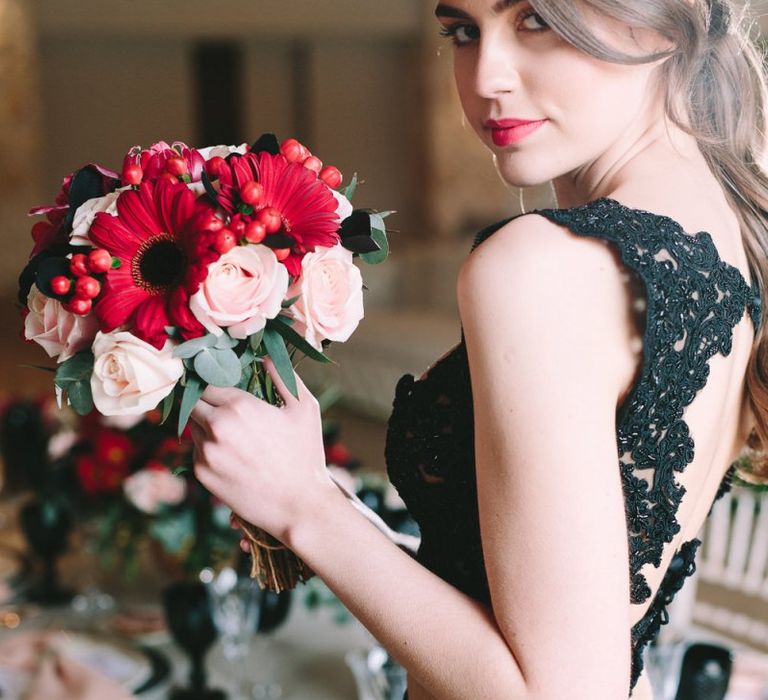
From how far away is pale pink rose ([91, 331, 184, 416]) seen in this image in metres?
0.94

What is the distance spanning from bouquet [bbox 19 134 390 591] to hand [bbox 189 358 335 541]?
3cm

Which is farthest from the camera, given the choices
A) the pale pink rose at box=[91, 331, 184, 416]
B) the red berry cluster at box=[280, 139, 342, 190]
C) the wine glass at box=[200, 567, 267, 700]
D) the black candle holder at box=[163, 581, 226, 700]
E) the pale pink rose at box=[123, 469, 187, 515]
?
the pale pink rose at box=[123, 469, 187, 515]

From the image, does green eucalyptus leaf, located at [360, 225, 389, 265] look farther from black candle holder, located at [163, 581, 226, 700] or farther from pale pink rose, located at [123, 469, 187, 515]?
pale pink rose, located at [123, 469, 187, 515]

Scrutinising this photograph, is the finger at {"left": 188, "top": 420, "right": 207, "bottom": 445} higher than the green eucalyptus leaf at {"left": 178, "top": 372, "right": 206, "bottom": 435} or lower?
lower

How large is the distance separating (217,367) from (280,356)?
0.08 meters

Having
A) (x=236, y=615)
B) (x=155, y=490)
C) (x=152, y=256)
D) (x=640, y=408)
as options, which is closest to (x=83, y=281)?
(x=152, y=256)

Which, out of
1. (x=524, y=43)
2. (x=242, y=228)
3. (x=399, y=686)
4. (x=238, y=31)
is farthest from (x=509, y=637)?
(x=238, y=31)

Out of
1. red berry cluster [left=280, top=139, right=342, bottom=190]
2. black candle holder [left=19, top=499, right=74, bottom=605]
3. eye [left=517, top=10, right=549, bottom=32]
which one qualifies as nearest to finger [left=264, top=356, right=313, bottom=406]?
red berry cluster [left=280, top=139, right=342, bottom=190]

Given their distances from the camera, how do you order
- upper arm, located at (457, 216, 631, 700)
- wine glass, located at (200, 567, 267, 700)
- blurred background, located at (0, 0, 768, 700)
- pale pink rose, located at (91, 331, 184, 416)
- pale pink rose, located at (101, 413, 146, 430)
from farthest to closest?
blurred background, located at (0, 0, 768, 700)
pale pink rose, located at (101, 413, 146, 430)
wine glass, located at (200, 567, 267, 700)
pale pink rose, located at (91, 331, 184, 416)
upper arm, located at (457, 216, 631, 700)

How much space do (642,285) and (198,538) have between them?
150 centimetres

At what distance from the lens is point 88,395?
100cm

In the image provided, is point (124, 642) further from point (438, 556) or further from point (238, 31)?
point (238, 31)

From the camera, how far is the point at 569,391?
0.84 metres

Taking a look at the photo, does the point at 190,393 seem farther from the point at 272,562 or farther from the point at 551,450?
the point at 551,450
